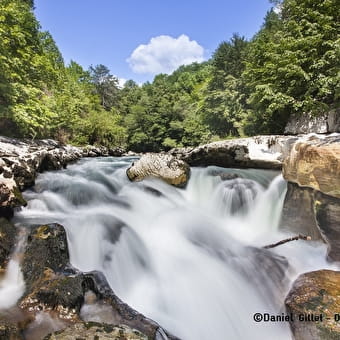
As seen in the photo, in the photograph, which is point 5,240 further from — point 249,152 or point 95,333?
point 249,152

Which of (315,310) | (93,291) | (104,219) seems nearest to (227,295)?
(315,310)

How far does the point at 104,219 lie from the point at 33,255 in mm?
1709

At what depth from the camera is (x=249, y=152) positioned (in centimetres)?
758

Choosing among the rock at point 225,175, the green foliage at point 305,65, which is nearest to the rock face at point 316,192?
the rock at point 225,175

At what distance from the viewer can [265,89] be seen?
26.5ft

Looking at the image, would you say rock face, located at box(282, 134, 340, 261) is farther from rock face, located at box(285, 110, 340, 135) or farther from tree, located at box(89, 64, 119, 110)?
tree, located at box(89, 64, 119, 110)

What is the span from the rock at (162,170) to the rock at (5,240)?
3.90m

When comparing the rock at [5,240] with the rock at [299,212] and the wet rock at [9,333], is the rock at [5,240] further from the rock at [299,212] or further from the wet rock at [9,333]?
the rock at [299,212]

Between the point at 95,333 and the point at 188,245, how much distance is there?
2892 millimetres

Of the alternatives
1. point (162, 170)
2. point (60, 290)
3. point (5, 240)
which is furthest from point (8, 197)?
point (162, 170)

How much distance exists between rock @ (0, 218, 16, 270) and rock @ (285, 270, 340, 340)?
405 centimetres

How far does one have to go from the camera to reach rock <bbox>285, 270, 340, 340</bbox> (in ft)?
8.29

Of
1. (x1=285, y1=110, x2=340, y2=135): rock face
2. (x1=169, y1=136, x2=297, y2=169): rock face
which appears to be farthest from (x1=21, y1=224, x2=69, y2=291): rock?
(x1=285, y1=110, x2=340, y2=135): rock face

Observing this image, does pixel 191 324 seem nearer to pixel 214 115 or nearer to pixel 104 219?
pixel 104 219
